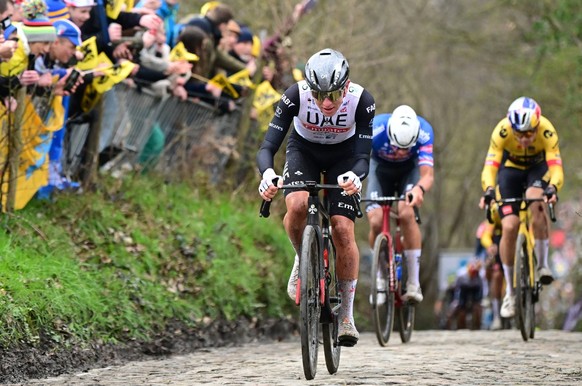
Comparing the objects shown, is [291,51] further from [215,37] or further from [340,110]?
[340,110]

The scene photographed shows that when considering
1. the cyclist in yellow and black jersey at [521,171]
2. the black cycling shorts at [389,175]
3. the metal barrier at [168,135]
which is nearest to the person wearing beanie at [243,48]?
the metal barrier at [168,135]

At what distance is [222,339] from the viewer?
12.2 meters

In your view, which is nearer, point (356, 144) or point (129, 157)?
point (356, 144)

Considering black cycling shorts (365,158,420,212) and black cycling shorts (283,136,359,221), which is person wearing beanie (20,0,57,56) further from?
black cycling shorts (365,158,420,212)

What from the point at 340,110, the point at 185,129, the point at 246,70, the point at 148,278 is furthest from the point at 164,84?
the point at 340,110

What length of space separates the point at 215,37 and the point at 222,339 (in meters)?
4.57

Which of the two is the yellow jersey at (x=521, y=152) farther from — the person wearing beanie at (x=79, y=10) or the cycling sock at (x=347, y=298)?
the person wearing beanie at (x=79, y=10)

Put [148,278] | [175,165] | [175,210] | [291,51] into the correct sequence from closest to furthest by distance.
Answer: [148,278] → [175,210] → [175,165] → [291,51]

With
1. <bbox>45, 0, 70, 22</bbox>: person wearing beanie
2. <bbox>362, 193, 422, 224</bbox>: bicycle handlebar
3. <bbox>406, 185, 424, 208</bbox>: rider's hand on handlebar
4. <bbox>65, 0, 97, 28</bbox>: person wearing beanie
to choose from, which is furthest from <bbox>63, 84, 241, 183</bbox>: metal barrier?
<bbox>406, 185, 424, 208</bbox>: rider's hand on handlebar

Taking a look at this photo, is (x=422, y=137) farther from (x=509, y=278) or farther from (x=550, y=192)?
(x=509, y=278)

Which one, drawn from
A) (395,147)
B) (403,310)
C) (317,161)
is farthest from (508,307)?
(317,161)

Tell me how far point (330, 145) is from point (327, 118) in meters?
0.32

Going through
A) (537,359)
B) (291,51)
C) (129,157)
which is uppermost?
(291,51)

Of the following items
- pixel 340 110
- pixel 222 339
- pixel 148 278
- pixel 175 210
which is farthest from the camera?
pixel 175 210
